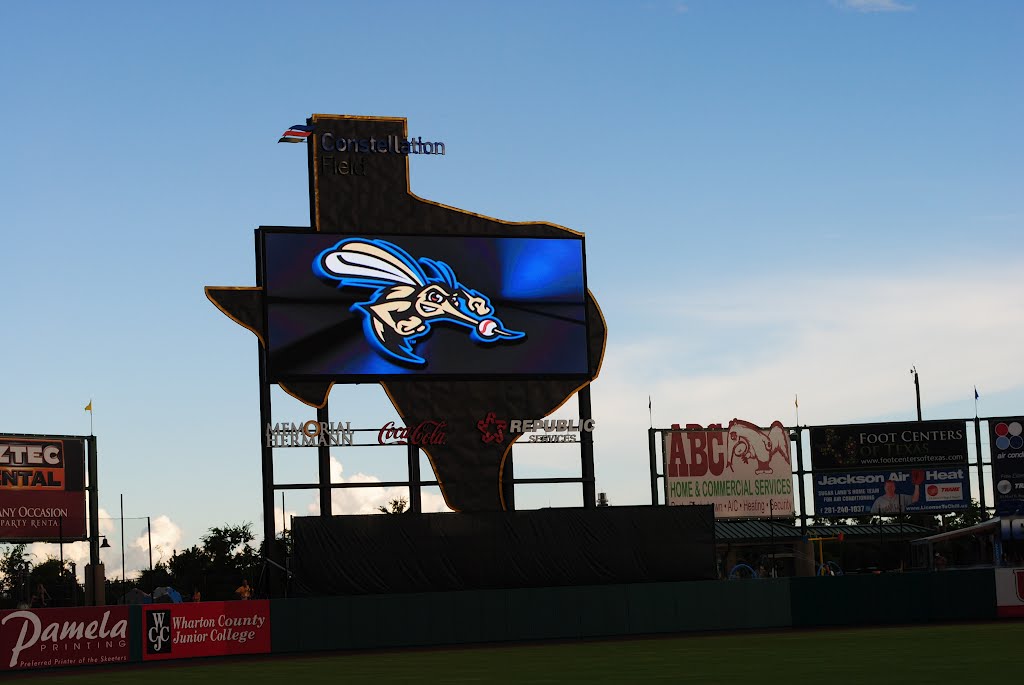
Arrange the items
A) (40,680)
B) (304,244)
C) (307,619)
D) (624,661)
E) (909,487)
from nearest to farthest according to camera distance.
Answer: (624,661) < (40,680) < (307,619) < (304,244) < (909,487)

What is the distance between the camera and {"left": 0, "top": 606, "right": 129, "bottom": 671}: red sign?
1196 inches

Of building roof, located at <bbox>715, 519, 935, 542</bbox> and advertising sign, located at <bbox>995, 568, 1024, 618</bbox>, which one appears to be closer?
advertising sign, located at <bbox>995, 568, 1024, 618</bbox>

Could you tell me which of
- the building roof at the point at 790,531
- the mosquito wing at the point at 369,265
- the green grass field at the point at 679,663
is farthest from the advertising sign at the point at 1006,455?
the mosquito wing at the point at 369,265

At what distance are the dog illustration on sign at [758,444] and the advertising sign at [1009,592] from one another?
15676 mm

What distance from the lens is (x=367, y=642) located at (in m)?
Result: 34.2

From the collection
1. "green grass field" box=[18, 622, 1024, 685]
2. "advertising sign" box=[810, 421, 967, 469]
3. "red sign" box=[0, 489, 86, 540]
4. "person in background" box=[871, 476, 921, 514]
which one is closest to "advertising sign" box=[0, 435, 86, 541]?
"red sign" box=[0, 489, 86, 540]

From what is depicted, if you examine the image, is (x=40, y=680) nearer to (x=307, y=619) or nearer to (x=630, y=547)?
(x=307, y=619)

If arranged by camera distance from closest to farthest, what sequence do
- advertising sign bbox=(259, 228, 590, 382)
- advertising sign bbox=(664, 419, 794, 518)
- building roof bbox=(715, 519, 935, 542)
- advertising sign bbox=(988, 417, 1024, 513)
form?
1. advertising sign bbox=(259, 228, 590, 382)
2. advertising sign bbox=(664, 419, 794, 518)
3. advertising sign bbox=(988, 417, 1024, 513)
4. building roof bbox=(715, 519, 935, 542)

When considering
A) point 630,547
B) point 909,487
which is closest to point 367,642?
point 630,547

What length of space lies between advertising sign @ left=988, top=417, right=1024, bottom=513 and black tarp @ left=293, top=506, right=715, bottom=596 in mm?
18870

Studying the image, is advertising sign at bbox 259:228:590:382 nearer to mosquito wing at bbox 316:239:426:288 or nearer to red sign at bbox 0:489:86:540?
mosquito wing at bbox 316:239:426:288

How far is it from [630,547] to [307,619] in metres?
8.79

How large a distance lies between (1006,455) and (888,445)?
164 inches

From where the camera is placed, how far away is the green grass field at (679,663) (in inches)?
792
